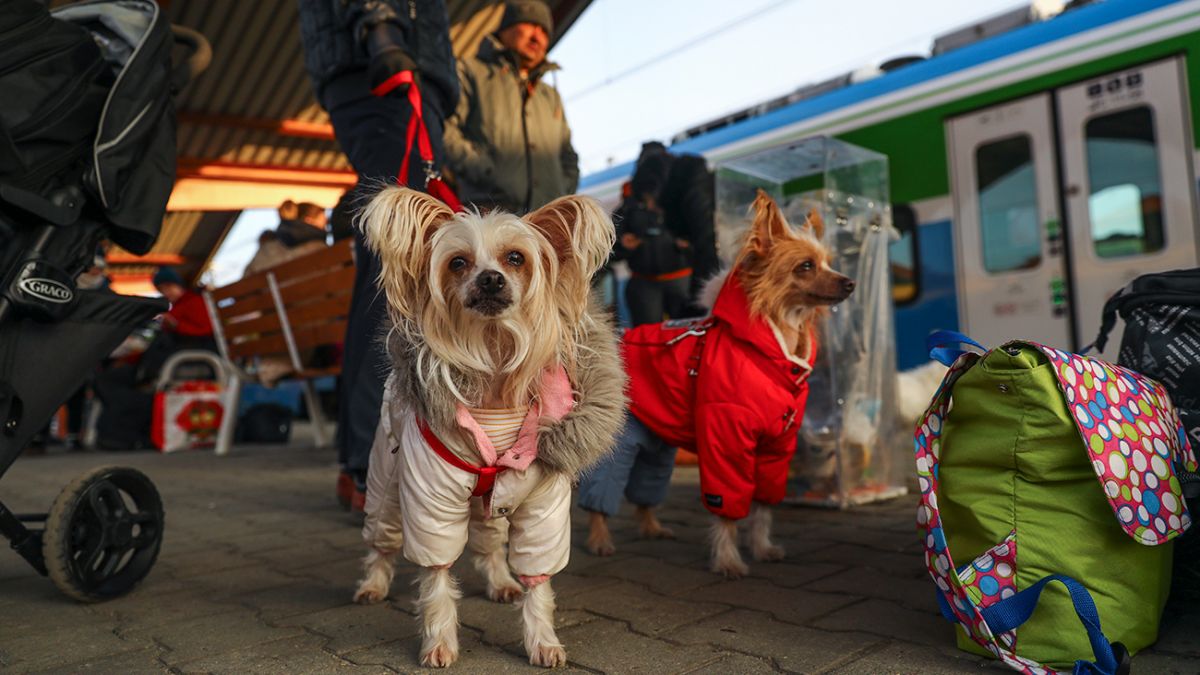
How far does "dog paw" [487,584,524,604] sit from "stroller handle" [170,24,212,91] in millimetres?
2118

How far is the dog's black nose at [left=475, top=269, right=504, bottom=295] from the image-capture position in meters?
1.96

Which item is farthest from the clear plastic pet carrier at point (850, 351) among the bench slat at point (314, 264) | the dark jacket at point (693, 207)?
the bench slat at point (314, 264)

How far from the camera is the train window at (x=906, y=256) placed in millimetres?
6742

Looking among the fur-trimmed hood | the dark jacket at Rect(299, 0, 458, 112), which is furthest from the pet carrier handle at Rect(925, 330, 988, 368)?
the dark jacket at Rect(299, 0, 458, 112)

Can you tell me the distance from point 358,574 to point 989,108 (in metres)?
5.59

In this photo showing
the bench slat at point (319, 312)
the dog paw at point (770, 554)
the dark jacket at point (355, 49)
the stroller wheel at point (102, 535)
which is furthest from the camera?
the bench slat at point (319, 312)

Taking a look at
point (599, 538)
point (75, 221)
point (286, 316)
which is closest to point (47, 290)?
point (75, 221)

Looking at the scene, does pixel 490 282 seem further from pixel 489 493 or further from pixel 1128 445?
pixel 1128 445

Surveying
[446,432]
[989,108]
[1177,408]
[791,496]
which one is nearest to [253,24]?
[989,108]

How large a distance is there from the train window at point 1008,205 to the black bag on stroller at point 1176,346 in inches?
163

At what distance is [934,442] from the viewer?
2045mm

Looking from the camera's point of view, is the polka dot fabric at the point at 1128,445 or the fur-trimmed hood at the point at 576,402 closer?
the polka dot fabric at the point at 1128,445

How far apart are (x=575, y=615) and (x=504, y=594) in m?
0.29

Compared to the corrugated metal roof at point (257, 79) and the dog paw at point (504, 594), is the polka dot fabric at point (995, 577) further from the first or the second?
the corrugated metal roof at point (257, 79)
